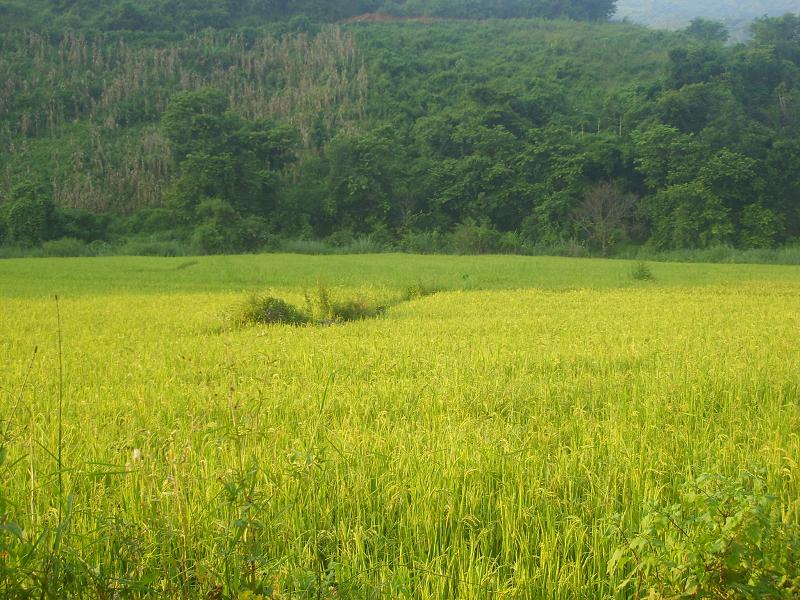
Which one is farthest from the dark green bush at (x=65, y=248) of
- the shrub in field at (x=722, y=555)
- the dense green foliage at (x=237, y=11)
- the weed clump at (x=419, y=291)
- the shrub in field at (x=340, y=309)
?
the shrub in field at (x=722, y=555)

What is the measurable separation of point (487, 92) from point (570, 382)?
155 feet

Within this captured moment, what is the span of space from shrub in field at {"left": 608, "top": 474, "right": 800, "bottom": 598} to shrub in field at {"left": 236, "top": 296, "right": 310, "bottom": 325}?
9018 mm

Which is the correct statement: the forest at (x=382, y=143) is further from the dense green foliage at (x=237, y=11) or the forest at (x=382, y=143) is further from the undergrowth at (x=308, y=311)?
the undergrowth at (x=308, y=311)

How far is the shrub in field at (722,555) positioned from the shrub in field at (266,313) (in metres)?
9.02

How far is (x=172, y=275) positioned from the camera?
2209 cm

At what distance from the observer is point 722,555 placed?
2400mm

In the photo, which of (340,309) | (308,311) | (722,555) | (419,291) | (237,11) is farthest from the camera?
(237,11)

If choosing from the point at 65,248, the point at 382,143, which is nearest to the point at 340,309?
the point at 65,248

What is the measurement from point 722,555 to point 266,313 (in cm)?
941

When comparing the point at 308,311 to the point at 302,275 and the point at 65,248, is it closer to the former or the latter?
the point at 302,275

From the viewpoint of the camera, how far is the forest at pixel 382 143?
41.2 metres

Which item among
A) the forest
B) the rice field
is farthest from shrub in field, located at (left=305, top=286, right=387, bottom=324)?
the forest

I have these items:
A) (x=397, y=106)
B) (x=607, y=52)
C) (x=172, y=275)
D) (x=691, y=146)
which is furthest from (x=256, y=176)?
(x=607, y=52)

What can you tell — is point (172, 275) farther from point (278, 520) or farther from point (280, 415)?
point (278, 520)
